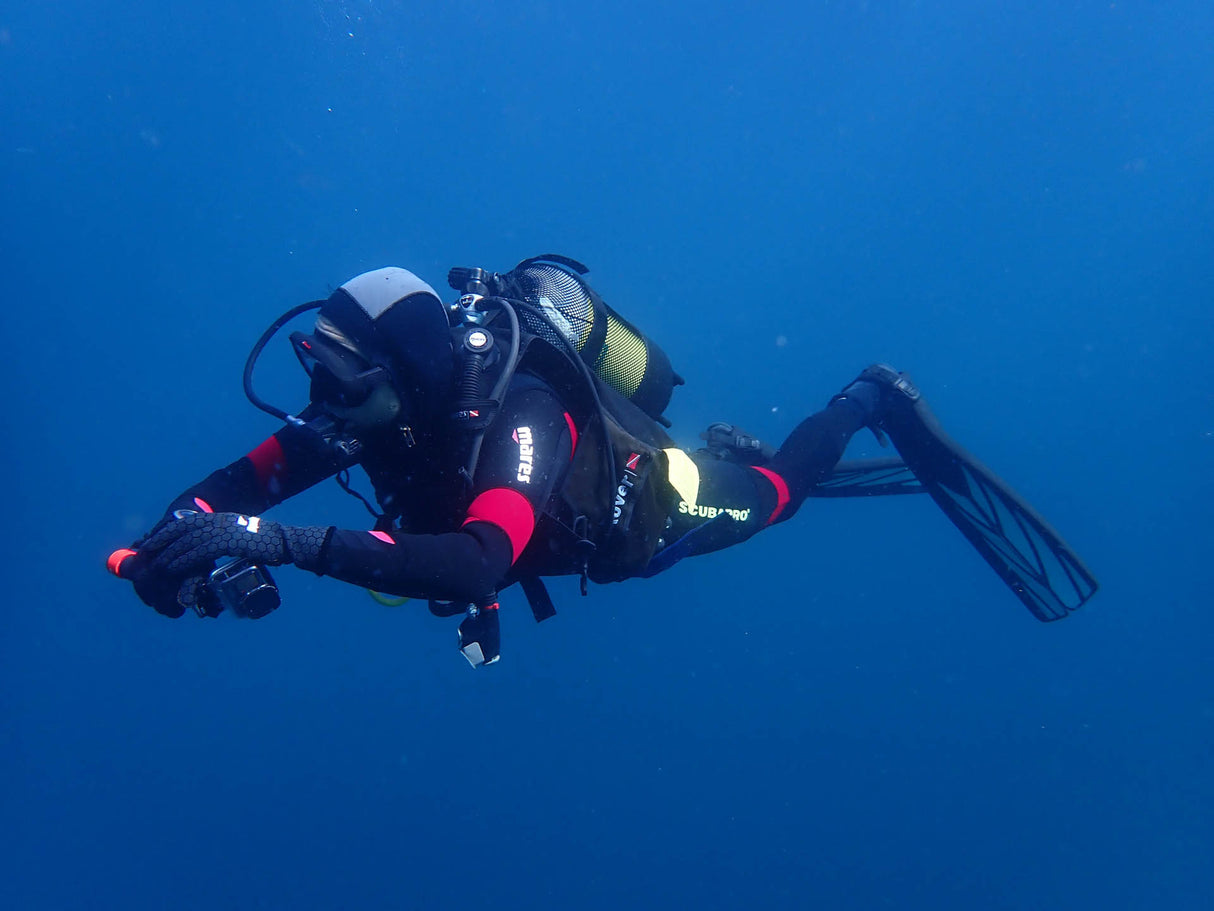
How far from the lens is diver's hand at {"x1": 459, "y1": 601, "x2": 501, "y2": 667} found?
2.95m

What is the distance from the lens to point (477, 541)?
225cm

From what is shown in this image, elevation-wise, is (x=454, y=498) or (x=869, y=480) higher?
(x=869, y=480)

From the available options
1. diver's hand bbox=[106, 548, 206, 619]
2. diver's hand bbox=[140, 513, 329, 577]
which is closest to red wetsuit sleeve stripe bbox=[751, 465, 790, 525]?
diver's hand bbox=[140, 513, 329, 577]

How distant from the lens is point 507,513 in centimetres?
237

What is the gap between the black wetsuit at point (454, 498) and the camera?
210 cm

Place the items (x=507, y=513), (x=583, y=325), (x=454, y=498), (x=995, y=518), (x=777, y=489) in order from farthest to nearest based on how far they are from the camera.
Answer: (x=995, y=518), (x=777, y=489), (x=583, y=325), (x=454, y=498), (x=507, y=513)

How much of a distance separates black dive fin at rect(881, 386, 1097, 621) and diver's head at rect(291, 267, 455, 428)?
14.7ft

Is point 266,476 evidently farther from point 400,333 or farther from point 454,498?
point 400,333

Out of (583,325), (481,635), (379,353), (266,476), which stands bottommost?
(481,635)

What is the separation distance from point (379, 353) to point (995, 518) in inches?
202

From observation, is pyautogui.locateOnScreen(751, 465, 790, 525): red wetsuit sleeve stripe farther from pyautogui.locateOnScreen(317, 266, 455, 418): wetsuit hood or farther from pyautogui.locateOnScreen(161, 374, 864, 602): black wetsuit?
pyautogui.locateOnScreen(317, 266, 455, 418): wetsuit hood

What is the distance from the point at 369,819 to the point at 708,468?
40.6 ft

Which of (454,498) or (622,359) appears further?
(622,359)

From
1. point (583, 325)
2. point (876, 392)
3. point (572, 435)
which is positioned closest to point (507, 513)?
point (572, 435)
